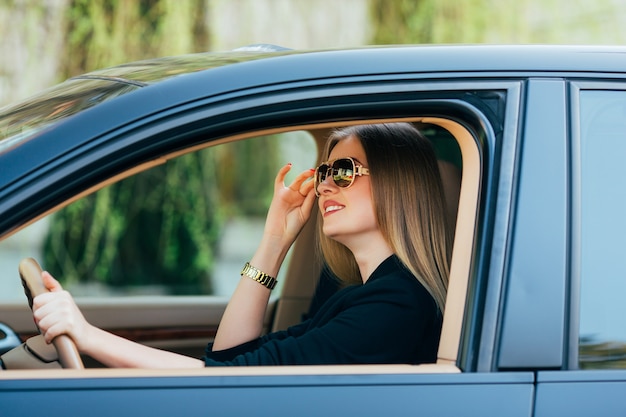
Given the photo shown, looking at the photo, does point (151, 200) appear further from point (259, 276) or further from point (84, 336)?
point (84, 336)

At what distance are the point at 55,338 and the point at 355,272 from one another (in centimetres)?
102

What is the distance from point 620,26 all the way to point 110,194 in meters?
3.70

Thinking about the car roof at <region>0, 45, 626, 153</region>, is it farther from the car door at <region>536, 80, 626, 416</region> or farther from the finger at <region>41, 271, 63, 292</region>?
the finger at <region>41, 271, 63, 292</region>

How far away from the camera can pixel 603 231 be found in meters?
1.52

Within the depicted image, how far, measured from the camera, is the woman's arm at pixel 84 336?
1.57 m

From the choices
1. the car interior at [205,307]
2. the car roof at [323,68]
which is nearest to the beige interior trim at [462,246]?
the car roof at [323,68]

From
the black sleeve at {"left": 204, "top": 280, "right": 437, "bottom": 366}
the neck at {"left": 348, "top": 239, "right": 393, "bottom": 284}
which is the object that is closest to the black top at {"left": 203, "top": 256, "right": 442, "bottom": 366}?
the black sleeve at {"left": 204, "top": 280, "right": 437, "bottom": 366}

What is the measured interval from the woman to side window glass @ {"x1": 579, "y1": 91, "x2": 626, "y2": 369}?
15.8 inches

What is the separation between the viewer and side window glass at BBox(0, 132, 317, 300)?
632 cm

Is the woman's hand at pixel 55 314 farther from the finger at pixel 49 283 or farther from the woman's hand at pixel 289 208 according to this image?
the woman's hand at pixel 289 208

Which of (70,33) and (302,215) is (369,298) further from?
(70,33)

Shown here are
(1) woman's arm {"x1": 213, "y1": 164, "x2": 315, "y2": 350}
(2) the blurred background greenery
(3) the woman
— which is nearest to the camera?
(3) the woman

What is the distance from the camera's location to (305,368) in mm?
1455

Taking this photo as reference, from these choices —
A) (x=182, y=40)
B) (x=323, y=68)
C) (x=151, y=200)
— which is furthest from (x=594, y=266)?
(x=151, y=200)
